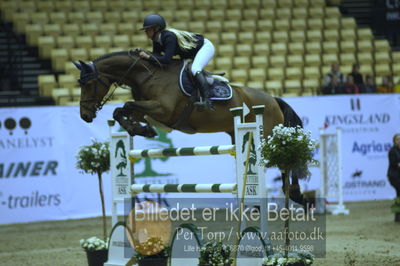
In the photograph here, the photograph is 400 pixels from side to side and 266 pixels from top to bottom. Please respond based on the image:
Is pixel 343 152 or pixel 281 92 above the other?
pixel 281 92

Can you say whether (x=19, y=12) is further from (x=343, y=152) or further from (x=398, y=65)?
(x=398, y=65)

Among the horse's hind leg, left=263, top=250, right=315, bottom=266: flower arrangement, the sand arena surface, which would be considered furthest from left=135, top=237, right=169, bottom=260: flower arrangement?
the sand arena surface

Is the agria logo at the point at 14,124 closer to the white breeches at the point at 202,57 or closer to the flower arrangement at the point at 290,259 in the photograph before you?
the white breeches at the point at 202,57

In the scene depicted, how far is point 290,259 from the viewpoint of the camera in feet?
16.6

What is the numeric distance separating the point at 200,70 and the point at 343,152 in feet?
20.9

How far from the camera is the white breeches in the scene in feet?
22.5

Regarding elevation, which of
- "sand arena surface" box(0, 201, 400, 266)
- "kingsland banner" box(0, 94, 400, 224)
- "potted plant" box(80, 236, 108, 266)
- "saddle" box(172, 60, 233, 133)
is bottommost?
Result: "sand arena surface" box(0, 201, 400, 266)

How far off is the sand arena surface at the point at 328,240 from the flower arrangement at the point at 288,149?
4.66 ft

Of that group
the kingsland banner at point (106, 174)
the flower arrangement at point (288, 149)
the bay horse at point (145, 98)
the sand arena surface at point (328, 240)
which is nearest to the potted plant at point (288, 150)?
the flower arrangement at point (288, 149)

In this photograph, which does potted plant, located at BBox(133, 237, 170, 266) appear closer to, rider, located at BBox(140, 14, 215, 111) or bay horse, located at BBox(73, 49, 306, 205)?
bay horse, located at BBox(73, 49, 306, 205)

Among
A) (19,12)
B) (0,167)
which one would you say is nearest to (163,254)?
(0,167)

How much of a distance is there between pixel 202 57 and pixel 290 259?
8.48 feet

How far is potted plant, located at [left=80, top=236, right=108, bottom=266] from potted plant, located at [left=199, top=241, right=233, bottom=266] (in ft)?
5.26

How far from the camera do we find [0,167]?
35.1ft
